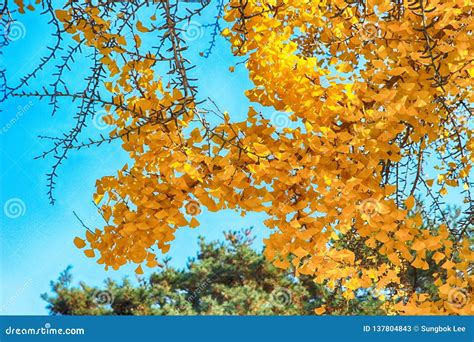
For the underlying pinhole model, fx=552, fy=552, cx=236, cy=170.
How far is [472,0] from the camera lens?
6.37ft

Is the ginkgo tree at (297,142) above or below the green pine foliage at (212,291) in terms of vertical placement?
below

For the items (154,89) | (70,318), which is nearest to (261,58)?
(154,89)

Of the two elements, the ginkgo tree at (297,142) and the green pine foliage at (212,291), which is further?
the green pine foliage at (212,291)

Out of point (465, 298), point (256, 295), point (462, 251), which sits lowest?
point (465, 298)

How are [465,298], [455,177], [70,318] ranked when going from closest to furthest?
1. [465,298]
2. [70,318]
3. [455,177]

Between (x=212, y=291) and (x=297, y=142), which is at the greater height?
(x=212, y=291)

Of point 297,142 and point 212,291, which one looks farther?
point 212,291

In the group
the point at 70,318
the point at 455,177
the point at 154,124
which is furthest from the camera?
the point at 455,177

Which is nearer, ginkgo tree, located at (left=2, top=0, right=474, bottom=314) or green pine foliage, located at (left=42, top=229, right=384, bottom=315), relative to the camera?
ginkgo tree, located at (left=2, top=0, right=474, bottom=314)

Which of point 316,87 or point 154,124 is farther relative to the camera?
point 316,87

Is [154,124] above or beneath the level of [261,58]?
beneath

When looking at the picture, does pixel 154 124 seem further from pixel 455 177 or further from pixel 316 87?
pixel 455 177

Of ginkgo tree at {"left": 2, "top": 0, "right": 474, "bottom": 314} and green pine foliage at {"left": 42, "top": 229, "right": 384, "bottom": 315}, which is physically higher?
green pine foliage at {"left": 42, "top": 229, "right": 384, "bottom": 315}

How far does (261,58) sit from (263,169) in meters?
0.52
